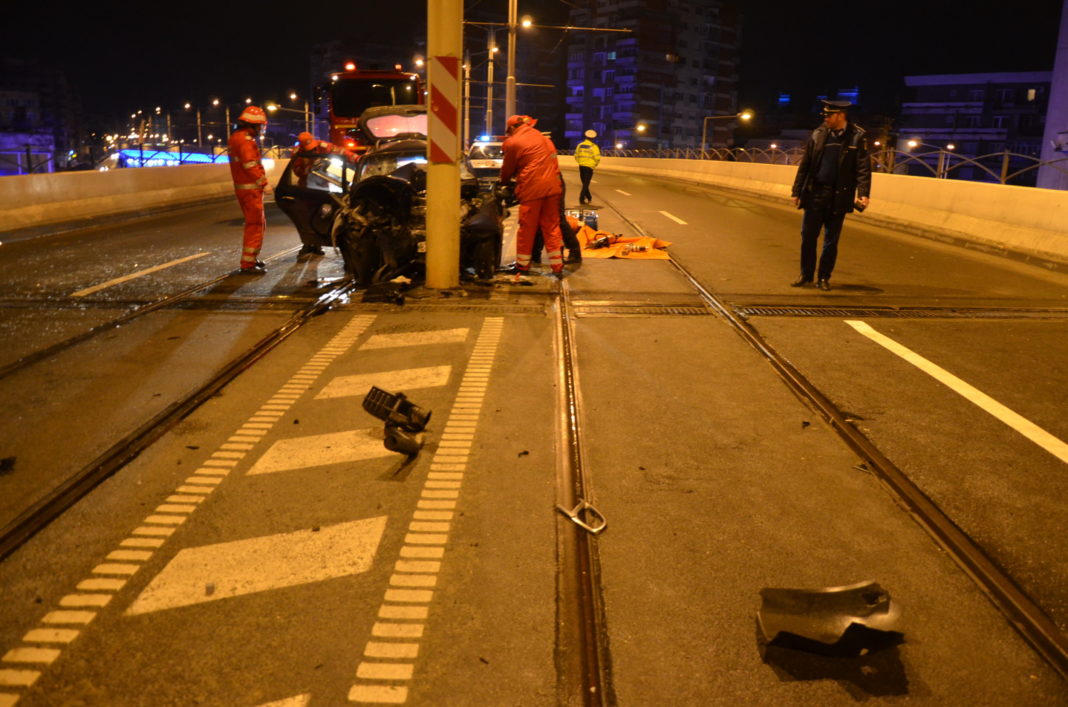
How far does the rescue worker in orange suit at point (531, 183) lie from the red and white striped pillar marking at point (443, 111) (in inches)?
30.8

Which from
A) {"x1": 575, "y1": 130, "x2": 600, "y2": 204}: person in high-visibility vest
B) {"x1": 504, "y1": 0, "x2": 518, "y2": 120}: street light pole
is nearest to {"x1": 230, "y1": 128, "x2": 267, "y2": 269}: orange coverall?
{"x1": 575, "y1": 130, "x2": 600, "y2": 204}: person in high-visibility vest

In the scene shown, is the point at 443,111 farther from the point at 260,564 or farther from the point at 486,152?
the point at 486,152

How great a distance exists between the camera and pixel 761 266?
Answer: 10883 mm

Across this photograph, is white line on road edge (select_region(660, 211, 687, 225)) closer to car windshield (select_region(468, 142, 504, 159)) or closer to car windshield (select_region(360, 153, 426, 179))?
car windshield (select_region(360, 153, 426, 179))

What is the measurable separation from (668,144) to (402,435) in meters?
123

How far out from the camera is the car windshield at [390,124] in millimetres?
16750

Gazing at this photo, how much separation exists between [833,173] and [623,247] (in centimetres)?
345

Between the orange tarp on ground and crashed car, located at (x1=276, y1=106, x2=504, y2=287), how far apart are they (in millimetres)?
2061

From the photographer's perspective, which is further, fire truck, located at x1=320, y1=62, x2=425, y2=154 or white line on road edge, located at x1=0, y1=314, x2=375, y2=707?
fire truck, located at x1=320, y1=62, x2=425, y2=154

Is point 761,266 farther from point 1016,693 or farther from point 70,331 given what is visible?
point 1016,693

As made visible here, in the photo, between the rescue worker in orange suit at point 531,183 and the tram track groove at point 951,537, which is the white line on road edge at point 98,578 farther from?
the rescue worker in orange suit at point 531,183

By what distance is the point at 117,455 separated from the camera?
4.40 m

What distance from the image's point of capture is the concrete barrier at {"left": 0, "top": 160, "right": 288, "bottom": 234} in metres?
15.2

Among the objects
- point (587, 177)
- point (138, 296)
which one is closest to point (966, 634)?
point (138, 296)
